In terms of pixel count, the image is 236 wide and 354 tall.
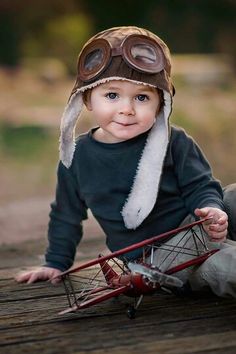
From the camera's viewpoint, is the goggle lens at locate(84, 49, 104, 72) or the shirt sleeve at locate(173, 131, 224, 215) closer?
the goggle lens at locate(84, 49, 104, 72)

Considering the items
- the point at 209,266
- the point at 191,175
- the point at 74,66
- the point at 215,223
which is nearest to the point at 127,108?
the point at 191,175

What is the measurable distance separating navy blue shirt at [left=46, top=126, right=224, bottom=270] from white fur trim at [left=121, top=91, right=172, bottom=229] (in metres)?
0.04

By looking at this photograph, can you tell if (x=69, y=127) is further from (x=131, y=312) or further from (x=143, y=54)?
(x=131, y=312)

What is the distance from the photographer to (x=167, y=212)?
9.05ft

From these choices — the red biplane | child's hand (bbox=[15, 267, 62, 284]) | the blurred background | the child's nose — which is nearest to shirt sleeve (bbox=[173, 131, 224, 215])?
the red biplane

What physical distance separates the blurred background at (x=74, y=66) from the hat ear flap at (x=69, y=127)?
201 inches

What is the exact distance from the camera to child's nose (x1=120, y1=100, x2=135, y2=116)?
255 cm

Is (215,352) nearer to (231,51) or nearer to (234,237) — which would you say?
(234,237)

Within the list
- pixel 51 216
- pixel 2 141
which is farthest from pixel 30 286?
pixel 2 141

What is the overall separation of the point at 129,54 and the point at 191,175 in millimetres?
492

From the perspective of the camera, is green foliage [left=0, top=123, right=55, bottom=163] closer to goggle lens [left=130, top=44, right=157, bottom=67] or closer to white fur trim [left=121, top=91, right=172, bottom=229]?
white fur trim [left=121, top=91, right=172, bottom=229]

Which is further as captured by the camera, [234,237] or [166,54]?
[234,237]

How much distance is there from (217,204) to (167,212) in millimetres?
204

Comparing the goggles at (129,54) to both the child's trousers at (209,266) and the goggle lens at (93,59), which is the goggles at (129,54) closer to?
the goggle lens at (93,59)
